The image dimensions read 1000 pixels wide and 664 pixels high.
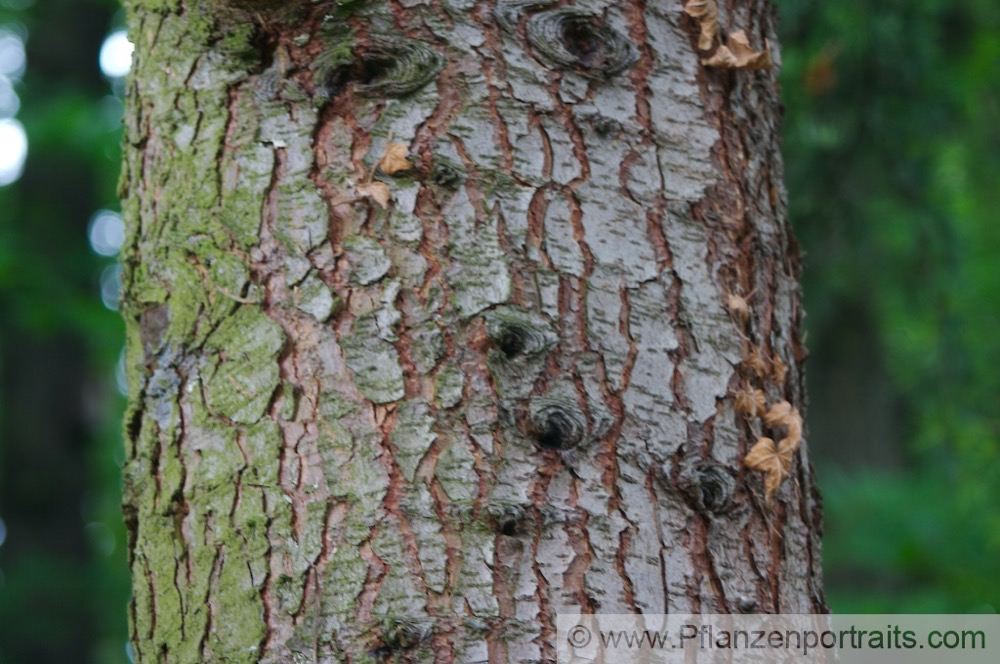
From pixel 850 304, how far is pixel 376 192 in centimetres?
450

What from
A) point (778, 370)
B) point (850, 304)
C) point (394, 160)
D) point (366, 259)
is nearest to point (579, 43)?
point (394, 160)

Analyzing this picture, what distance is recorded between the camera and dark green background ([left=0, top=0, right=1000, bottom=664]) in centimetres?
362

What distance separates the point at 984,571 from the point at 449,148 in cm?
466

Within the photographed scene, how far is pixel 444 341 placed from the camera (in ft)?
4.17

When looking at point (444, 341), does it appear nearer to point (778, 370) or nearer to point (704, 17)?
point (778, 370)

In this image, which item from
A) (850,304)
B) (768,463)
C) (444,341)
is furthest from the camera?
(850,304)

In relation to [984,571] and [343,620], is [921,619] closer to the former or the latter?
[343,620]

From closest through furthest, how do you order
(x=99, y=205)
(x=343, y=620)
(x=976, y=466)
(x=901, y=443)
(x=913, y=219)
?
1. (x=343, y=620)
2. (x=913, y=219)
3. (x=976, y=466)
4. (x=901, y=443)
5. (x=99, y=205)

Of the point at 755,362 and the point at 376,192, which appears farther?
the point at 755,362

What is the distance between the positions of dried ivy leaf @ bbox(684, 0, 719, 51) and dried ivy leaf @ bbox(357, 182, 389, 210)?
545 millimetres

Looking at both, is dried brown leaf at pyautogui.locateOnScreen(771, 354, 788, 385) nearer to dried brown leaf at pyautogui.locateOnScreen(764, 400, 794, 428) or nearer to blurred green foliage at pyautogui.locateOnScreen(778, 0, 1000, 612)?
dried brown leaf at pyautogui.locateOnScreen(764, 400, 794, 428)

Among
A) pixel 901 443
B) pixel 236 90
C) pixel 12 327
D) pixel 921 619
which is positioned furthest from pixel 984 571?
pixel 12 327

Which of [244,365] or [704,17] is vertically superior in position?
[704,17]

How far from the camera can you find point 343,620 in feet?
3.98
